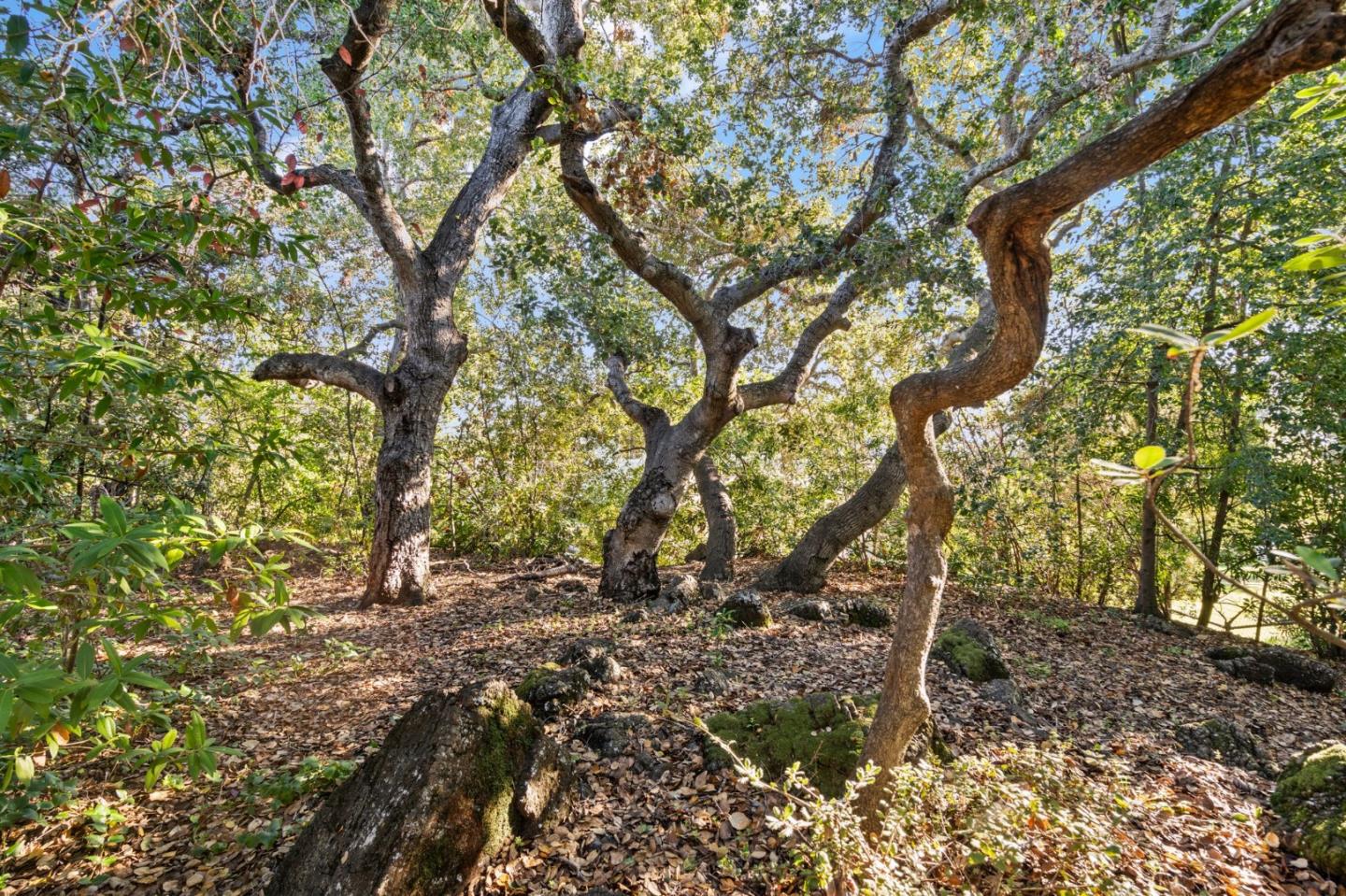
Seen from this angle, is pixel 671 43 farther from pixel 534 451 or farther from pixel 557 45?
pixel 534 451

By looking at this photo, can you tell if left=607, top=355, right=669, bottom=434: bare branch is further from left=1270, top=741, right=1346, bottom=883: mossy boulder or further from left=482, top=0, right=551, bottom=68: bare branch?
left=1270, top=741, right=1346, bottom=883: mossy boulder

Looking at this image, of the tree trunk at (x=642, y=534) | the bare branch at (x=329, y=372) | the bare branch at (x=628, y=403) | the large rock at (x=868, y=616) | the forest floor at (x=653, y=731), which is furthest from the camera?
the bare branch at (x=628, y=403)

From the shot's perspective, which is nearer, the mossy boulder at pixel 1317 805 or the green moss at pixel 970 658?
the mossy boulder at pixel 1317 805

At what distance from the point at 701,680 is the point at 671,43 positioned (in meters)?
7.43

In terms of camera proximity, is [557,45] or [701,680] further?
[557,45]

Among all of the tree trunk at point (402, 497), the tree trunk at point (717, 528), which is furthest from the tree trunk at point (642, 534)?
the tree trunk at point (402, 497)

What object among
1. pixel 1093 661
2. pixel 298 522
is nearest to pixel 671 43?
pixel 1093 661

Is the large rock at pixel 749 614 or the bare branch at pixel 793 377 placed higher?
the bare branch at pixel 793 377

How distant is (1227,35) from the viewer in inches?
197

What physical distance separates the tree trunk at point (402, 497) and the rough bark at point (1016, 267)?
548 centimetres

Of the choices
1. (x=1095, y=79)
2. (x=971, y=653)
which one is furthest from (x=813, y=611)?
(x=1095, y=79)

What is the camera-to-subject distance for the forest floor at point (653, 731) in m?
2.46

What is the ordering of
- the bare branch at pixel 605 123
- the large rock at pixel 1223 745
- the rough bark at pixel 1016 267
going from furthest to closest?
1. the bare branch at pixel 605 123
2. the large rock at pixel 1223 745
3. the rough bark at pixel 1016 267

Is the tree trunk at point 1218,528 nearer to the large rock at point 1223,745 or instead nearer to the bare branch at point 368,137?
the large rock at point 1223,745
